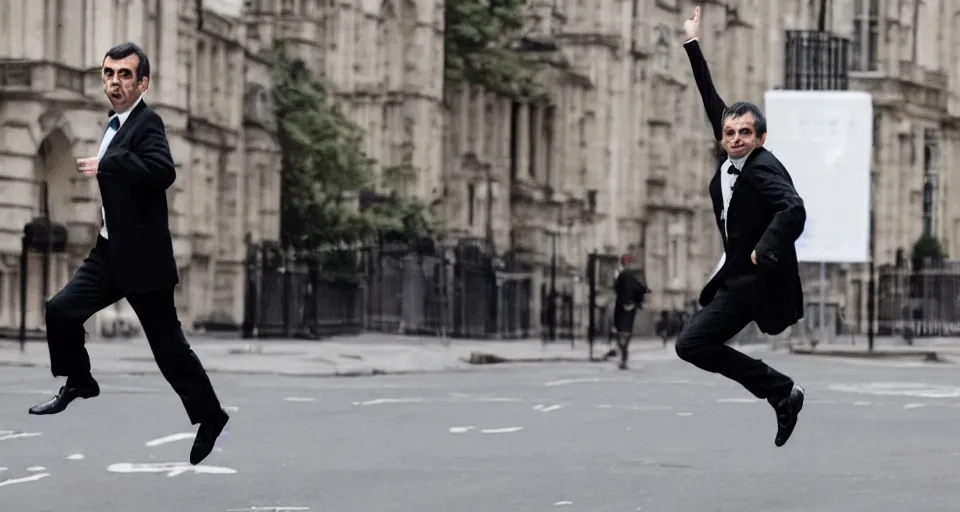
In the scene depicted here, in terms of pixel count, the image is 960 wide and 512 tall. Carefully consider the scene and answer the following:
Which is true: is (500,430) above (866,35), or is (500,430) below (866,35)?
below

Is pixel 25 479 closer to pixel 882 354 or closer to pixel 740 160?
pixel 740 160

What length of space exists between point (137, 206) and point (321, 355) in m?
22.8

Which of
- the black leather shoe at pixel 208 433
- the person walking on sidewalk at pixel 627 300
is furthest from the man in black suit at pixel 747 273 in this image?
the person walking on sidewalk at pixel 627 300

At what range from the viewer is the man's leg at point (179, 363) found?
1086 centimetres

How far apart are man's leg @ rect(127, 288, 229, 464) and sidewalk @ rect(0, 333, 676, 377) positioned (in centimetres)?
1625

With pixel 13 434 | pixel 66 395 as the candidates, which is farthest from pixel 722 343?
pixel 13 434

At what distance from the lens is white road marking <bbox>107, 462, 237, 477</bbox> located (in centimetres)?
1376

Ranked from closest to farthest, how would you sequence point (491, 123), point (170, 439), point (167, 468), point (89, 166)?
point (89, 166)
point (167, 468)
point (170, 439)
point (491, 123)

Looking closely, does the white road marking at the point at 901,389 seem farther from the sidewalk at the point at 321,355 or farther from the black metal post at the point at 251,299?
the black metal post at the point at 251,299

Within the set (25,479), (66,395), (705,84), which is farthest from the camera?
(25,479)

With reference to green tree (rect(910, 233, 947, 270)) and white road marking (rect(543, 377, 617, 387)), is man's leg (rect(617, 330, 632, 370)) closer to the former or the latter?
white road marking (rect(543, 377, 617, 387))

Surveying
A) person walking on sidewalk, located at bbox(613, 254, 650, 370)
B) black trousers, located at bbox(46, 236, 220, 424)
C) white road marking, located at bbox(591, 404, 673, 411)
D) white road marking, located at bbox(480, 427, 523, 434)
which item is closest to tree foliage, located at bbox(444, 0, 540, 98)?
person walking on sidewalk, located at bbox(613, 254, 650, 370)

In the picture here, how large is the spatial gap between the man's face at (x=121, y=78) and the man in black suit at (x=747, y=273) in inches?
117

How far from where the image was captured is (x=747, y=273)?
460 inches
